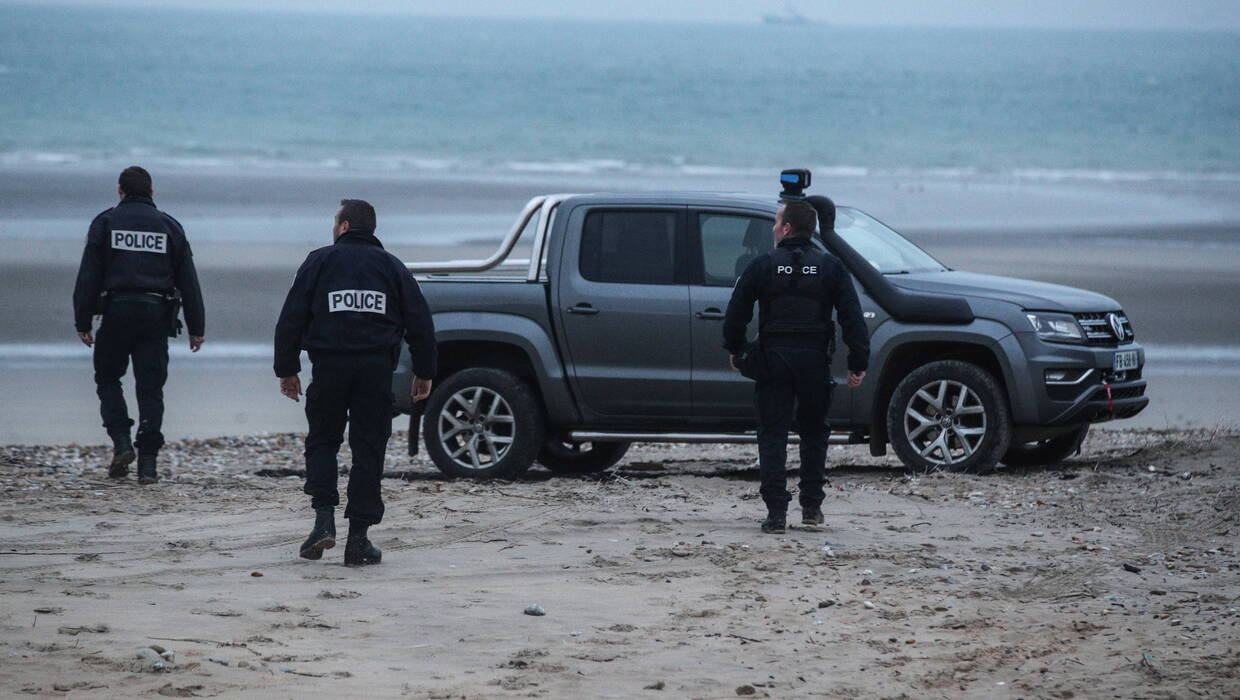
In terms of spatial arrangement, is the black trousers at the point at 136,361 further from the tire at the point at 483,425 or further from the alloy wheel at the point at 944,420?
the alloy wheel at the point at 944,420

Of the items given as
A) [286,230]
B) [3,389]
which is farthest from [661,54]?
[3,389]

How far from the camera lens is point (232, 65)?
94938mm

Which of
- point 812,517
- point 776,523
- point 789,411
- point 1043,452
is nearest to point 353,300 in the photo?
point 789,411

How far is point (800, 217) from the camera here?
7672 mm

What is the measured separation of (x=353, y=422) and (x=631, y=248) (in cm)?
302

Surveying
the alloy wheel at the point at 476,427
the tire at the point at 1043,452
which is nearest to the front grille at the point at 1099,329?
the tire at the point at 1043,452

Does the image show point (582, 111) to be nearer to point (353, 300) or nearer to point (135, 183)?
point (135, 183)

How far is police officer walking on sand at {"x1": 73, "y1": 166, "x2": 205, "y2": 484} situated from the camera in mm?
8984

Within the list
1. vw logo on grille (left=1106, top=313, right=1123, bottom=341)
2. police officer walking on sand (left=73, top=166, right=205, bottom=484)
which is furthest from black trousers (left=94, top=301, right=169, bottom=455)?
vw logo on grille (left=1106, top=313, right=1123, bottom=341)

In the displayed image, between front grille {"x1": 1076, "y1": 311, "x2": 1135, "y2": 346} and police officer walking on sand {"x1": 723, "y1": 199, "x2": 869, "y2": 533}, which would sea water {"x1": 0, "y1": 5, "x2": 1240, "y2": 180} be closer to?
front grille {"x1": 1076, "y1": 311, "x2": 1135, "y2": 346}

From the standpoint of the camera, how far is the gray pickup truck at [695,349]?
923cm

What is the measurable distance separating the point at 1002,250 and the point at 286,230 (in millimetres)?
11345

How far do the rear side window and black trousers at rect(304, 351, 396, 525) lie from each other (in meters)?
2.75

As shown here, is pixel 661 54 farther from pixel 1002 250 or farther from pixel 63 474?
pixel 63 474
